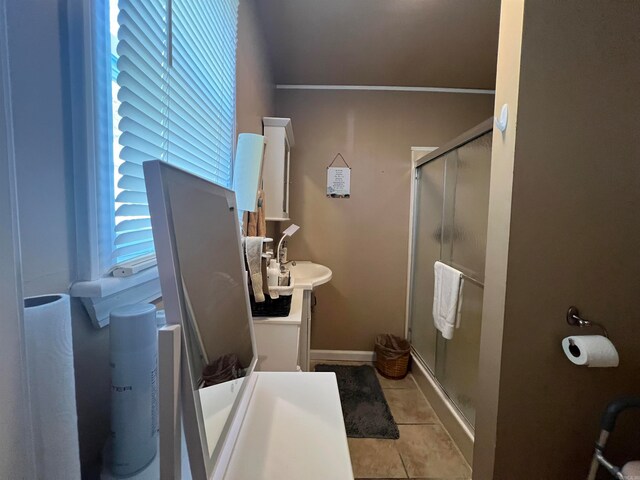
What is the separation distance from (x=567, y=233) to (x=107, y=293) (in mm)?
1412

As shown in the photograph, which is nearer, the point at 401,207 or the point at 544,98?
the point at 544,98

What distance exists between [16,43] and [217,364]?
53 cm

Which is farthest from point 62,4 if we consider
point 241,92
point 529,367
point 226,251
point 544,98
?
point 529,367

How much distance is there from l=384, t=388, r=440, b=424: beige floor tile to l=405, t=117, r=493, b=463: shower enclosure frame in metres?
0.06

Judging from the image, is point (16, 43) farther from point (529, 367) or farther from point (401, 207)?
point (401, 207)

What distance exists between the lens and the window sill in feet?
1.50

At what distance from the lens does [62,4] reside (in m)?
0.43

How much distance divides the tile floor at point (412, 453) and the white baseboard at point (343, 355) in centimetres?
71

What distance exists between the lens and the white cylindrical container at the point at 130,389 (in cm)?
43

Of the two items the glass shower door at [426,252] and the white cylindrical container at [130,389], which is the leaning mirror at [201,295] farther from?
the glass shower door at [426,252]

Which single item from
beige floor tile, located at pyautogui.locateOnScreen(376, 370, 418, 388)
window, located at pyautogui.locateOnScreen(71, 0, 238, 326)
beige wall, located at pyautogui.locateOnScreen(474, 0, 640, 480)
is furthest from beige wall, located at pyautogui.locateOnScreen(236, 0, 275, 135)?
beige floor tile, located at pyautogui.locateOnScreen(376, 370, 418, 388)

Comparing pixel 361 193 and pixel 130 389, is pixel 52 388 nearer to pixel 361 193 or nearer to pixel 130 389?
pixel 130 389

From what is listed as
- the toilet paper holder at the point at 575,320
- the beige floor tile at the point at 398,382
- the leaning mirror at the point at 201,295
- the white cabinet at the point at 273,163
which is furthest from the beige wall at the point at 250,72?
the beige floor tile at the point at 398,382

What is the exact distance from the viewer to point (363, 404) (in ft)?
6.63
